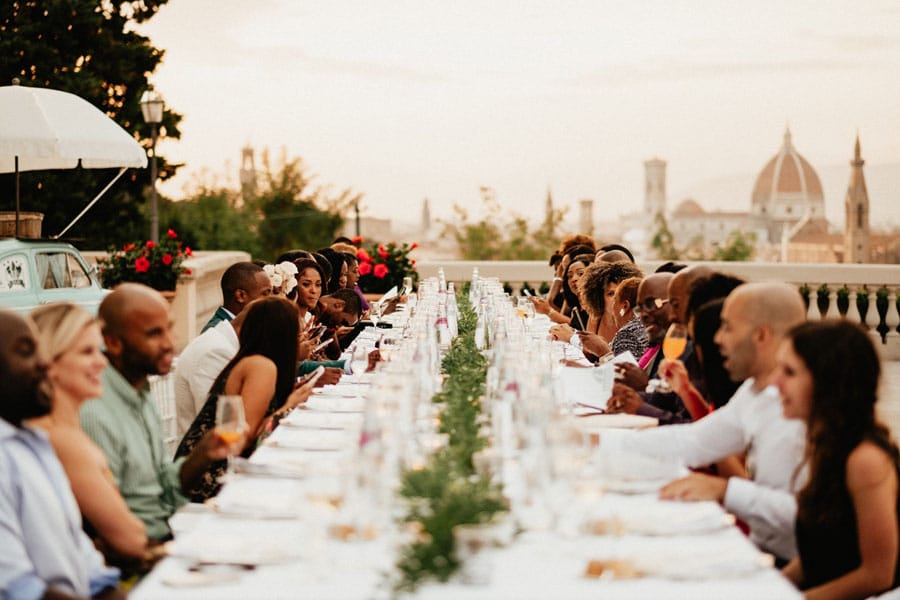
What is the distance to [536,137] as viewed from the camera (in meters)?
63.2

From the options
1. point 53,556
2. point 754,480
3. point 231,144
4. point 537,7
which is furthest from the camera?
point 231,144

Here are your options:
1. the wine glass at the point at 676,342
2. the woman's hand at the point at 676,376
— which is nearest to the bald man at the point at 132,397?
Result: the woman's hand at the point at 676,376

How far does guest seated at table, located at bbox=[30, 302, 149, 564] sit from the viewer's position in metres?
2.82

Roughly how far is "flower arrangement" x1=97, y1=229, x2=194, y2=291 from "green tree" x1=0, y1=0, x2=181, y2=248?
5868 mm

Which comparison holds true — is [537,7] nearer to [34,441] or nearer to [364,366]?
[364,366]

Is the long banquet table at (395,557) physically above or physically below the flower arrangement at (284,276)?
below

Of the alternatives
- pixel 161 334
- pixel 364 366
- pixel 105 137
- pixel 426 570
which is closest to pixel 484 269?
pixel 105 137

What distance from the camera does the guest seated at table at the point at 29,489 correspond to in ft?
8.18

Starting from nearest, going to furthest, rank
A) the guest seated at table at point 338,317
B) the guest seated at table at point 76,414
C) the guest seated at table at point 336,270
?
the guest seated at table at point 76,414 → the guest seated at table at point 338,317 → the guest seated at table at point 336,270

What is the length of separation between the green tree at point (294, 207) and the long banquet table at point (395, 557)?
36.7 m

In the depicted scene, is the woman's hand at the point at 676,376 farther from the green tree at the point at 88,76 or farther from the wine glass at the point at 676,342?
the green tree at the point at 88,76

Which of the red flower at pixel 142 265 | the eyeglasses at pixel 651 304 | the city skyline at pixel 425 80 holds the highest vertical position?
the city skyline at pixel 425 80

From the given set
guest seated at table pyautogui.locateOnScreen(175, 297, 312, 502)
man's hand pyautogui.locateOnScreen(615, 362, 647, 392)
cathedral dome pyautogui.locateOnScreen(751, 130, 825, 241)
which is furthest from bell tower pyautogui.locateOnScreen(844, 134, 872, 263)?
guest seated at table pyautogui.locateOnScreen(175, 297, 312, 502)

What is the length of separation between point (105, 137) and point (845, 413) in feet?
32.5
